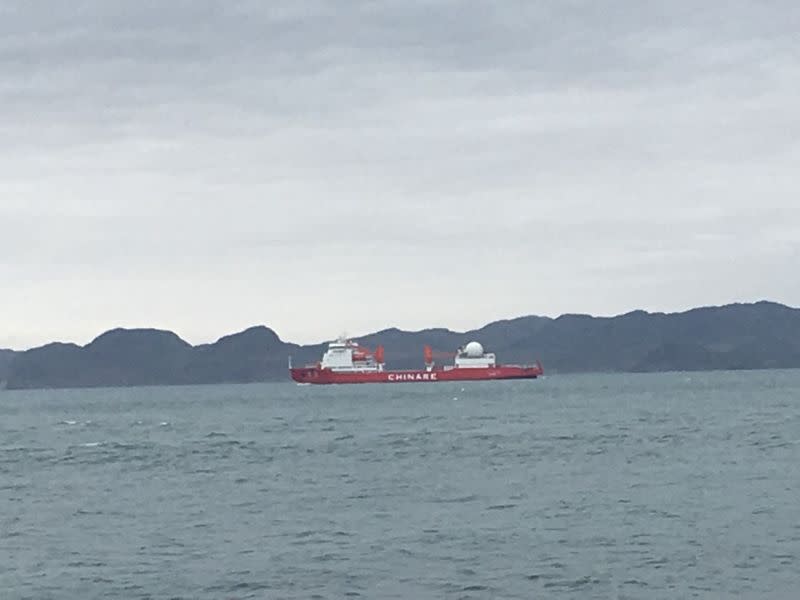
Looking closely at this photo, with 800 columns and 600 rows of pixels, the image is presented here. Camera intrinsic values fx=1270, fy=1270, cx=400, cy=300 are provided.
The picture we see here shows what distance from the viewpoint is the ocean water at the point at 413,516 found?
32.9m

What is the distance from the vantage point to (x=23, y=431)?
11581cm

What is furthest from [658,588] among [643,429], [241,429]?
[241,429]

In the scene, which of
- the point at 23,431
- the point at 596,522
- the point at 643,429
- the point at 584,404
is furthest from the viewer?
the point at 584,404

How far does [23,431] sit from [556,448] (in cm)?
6156

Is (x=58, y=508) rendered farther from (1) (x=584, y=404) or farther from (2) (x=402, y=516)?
(1) (x=584, y=404)

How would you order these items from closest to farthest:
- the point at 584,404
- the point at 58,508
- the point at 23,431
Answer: the point at 58,508 → the point at 23,431 → the point at 584,404

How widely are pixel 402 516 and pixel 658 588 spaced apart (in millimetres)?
14255

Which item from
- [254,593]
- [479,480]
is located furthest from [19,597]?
[479,480]

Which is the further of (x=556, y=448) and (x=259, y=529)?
(x=556, y=448)

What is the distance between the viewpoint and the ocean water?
32.9 m

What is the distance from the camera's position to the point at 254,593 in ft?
104

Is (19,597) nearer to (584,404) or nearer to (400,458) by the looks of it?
(400,458)

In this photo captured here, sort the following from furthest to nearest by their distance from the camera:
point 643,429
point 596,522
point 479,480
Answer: point 643,429
point 479,480
point 596,522

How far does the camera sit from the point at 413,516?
145 ft
